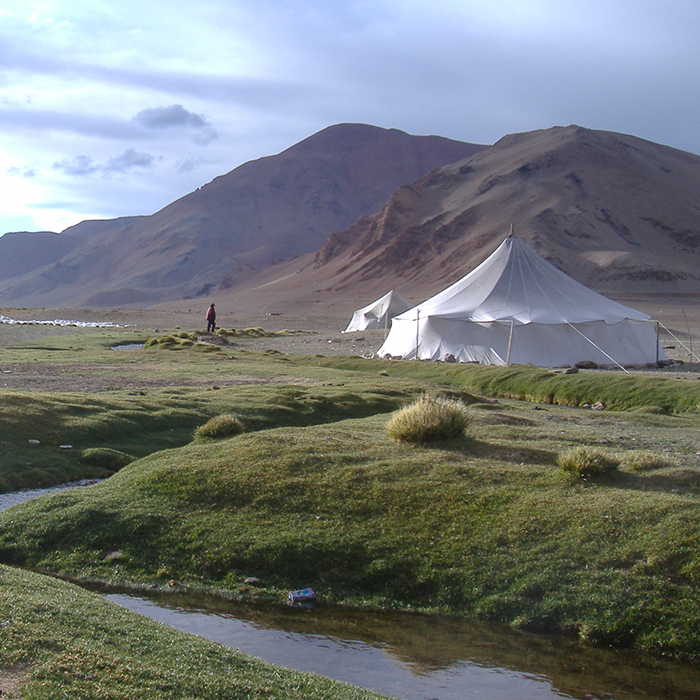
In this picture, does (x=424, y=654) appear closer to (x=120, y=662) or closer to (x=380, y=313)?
(x=120, y=662)

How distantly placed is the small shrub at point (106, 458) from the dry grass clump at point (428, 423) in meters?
5.20

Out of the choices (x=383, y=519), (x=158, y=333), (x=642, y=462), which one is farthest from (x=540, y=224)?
(x=383, y=519)

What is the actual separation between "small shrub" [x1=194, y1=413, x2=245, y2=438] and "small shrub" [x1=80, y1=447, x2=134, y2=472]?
1.47 meters

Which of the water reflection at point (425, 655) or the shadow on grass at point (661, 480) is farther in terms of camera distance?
the shadow on grass at point (661, 480)

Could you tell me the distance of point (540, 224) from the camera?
131 meters

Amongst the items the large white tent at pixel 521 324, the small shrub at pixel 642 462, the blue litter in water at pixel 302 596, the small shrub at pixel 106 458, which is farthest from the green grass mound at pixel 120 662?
the large white tent at pixel 521 324

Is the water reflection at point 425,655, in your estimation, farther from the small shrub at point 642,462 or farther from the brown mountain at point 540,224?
the brown mountain at point 540,224

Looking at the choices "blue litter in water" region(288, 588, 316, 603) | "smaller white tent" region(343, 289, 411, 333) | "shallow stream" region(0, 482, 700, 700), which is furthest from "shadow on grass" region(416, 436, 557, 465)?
"smaller white tent" region(343, 289, 411, 333)

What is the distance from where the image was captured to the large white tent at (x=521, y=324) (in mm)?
32938

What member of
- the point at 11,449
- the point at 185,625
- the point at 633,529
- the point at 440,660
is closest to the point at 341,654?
the point at 440,660

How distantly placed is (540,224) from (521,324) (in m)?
104

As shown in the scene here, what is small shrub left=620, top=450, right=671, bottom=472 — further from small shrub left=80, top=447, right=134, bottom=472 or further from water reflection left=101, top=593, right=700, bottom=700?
small shrub left=80, top=447, right=134, bottom=472

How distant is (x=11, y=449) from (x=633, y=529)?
35.3 ft

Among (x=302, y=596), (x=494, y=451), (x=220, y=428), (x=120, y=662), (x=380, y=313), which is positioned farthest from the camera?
(x=380, y=313)
